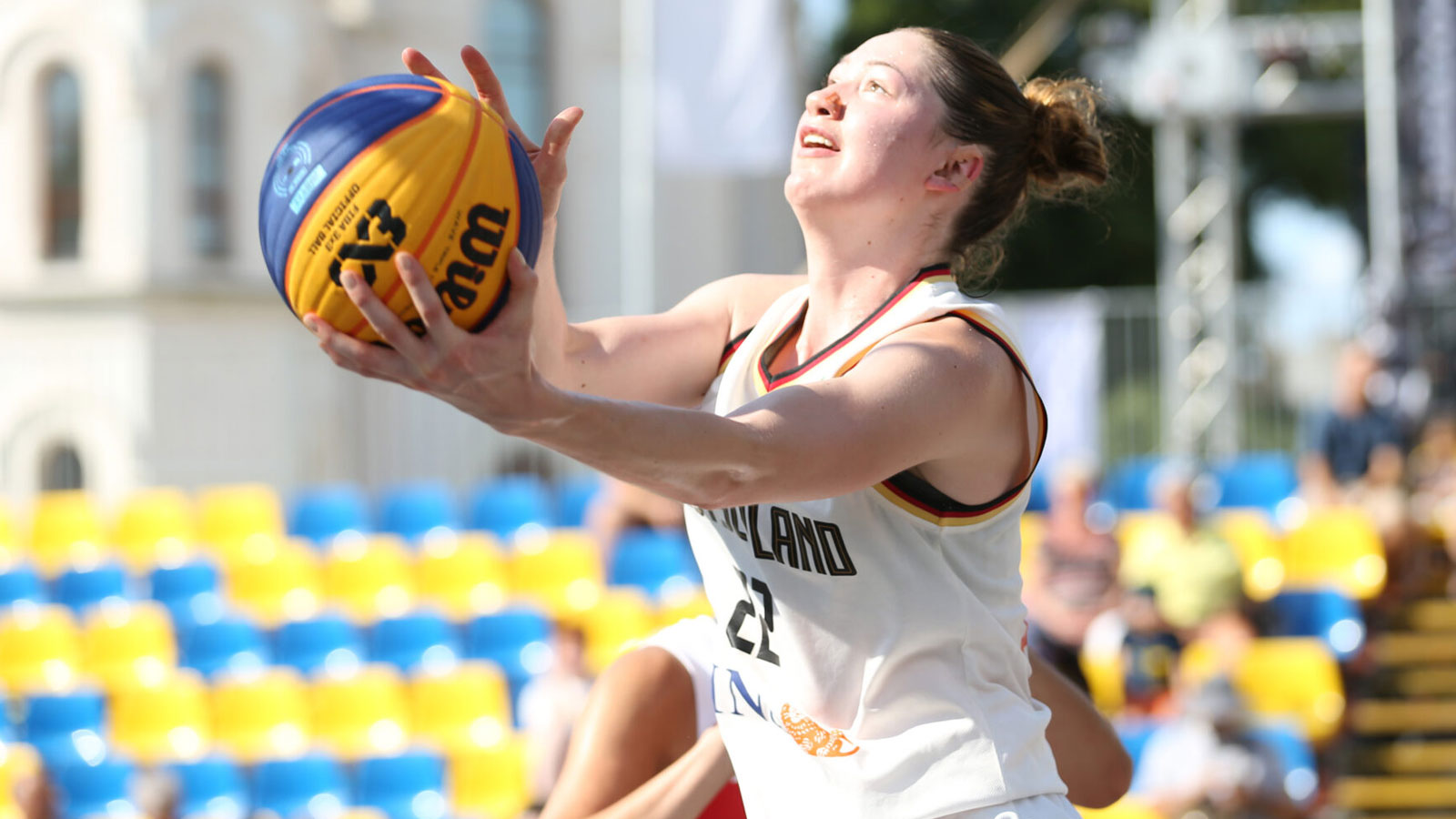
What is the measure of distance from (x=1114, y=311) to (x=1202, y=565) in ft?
15.0

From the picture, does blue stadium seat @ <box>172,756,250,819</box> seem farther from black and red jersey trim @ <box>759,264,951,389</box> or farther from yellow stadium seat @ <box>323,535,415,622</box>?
black and red jersey trim @ <box>759,264,951,389</box>

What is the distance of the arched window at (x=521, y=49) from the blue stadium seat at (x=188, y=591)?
1056cm

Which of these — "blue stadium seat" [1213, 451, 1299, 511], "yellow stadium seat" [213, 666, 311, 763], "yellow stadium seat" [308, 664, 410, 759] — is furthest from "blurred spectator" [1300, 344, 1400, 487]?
"yellow stadium seat" [213, 666, 311, 763]

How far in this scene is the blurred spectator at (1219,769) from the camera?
241 inches

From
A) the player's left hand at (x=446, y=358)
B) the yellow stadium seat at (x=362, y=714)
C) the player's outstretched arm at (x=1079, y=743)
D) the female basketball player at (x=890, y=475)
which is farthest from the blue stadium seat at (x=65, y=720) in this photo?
the player's left hand at (x=446, y=358)

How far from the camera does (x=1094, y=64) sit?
72.9 ft

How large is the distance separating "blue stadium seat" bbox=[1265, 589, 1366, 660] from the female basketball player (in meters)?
5.66

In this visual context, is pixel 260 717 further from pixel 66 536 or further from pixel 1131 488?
pixel 1131 488

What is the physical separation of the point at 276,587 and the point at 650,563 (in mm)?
2251

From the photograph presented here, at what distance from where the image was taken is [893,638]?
225 centimetres

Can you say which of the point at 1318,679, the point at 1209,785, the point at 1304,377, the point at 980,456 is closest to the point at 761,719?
the point at 980,456

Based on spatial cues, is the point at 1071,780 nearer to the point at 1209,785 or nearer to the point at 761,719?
the point at 761,719

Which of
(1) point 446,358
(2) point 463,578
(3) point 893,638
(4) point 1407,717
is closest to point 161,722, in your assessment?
(2) point 463,578

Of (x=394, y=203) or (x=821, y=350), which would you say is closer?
(x=394, y=203)
